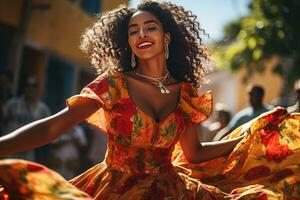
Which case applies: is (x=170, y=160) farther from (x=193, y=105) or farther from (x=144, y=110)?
(x=193, y=105)

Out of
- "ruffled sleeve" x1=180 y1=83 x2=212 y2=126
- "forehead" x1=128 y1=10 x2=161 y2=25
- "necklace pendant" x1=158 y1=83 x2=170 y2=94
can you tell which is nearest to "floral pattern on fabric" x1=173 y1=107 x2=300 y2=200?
"ruffled sleeve" x1=180 y1=83 x2=212 y2=126

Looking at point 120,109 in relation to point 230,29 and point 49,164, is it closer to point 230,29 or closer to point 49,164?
point 49,164

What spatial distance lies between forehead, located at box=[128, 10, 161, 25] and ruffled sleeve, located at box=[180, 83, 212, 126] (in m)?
0.45

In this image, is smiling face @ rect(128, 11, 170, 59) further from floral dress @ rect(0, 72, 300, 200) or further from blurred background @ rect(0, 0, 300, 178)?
blurred background @ rect(0, 0, 300, 178)

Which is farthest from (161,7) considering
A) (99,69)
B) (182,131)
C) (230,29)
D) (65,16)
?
(230,29)

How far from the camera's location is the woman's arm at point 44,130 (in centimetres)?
271

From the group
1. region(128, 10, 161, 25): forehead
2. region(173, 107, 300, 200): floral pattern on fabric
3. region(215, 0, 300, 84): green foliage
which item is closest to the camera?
region(173, 107, 300, 200): floral pattern on fabric

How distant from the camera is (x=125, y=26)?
3740mm

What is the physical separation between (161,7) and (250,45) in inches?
378

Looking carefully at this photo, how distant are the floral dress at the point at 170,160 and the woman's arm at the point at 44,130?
1.9 inches

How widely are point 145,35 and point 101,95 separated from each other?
1.58 ft

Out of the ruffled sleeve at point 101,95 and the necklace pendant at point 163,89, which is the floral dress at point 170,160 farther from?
the necklace pendant at point 163,89

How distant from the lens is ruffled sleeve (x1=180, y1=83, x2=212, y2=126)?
12.1 ft

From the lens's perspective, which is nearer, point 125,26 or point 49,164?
point 125,26
